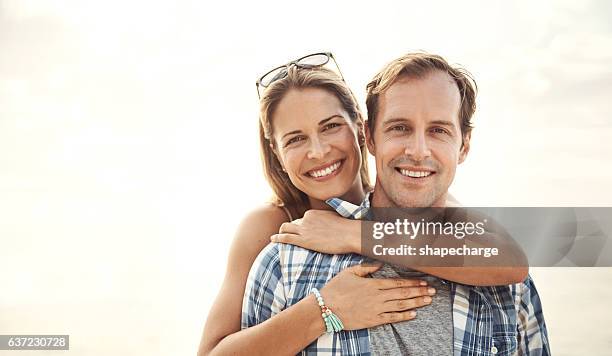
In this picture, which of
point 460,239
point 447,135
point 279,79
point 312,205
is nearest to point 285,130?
point 279,79

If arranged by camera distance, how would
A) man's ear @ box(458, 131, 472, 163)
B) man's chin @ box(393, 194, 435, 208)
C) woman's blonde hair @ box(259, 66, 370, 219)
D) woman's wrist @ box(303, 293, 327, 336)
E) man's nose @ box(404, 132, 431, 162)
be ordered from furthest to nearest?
woman's blonde hair @ box(259, 66, 370, 219), man's ear @ box(458, 131, 472, 163), man's chin @ box(393, 194, 435, 208), man's nose @ box(404, 132, 431, 162), woman's wrist @ box(303, 293, 327, 336)

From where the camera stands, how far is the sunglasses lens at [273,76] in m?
2.98

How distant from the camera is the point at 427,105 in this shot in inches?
96.8

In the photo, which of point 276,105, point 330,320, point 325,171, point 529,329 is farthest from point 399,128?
Result: point 529,329

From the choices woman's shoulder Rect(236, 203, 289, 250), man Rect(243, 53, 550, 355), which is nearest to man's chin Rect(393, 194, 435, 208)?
man Rect(243, 53, 550, 355)

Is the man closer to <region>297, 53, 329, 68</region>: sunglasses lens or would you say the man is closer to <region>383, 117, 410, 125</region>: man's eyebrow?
<region>383, 117, 410, 125</region>: man's eyebrow

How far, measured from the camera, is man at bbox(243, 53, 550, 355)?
234 centimetres

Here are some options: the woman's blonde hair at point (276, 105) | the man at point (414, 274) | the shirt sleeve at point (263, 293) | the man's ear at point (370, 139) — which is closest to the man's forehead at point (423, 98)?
the man at point (414, 274)

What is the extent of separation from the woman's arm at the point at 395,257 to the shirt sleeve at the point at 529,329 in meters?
0.16

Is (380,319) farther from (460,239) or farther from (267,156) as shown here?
(267,156)

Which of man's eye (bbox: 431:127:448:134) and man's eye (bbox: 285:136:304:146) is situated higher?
man's eye (bbox: 285:136:304:146)

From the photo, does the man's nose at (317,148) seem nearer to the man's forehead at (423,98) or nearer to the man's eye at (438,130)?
the man's forehead at (423,98)

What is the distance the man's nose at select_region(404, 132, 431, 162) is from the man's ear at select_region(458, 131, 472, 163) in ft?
0.81

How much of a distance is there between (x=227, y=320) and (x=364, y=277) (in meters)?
0.55
